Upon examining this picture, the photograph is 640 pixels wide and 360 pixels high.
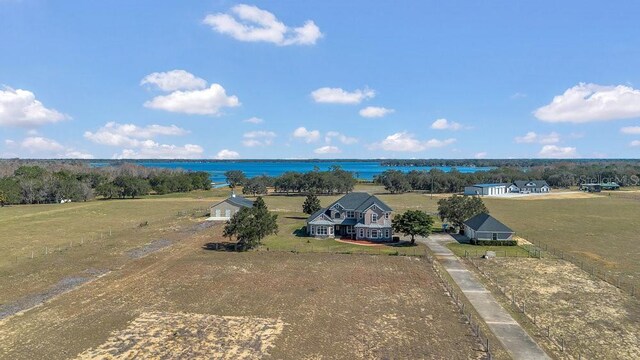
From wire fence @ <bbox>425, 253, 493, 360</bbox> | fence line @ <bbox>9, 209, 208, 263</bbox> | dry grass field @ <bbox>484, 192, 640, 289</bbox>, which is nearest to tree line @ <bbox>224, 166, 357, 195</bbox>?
dry grass field @ <bbox>484, 192, 640, 289</bbox>

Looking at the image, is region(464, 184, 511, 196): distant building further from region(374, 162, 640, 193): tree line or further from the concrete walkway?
the concrete walkway

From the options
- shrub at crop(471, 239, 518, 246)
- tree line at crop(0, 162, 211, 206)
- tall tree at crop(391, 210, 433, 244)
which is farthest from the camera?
tree line at crop(0, 162, 211, 206)

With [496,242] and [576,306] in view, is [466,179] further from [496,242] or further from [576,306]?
[576,306]

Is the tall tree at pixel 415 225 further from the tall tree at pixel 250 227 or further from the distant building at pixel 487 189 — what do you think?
the distant building at pixel 487 189

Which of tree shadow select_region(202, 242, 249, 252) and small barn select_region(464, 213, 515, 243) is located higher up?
small barn select_region(464, 213, 515, 243)

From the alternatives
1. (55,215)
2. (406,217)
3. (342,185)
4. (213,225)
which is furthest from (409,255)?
(342,185)

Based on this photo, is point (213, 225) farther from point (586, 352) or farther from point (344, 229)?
point (586, 352)

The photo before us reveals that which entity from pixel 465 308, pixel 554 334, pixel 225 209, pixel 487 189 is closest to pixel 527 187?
pixel 487 189
